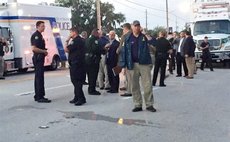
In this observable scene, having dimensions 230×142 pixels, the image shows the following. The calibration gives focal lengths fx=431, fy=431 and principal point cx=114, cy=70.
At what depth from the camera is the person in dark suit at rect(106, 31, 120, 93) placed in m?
12.4

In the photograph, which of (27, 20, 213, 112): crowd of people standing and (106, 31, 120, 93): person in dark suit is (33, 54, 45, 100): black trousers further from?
(106, 31, 120, 93): person in dark suit

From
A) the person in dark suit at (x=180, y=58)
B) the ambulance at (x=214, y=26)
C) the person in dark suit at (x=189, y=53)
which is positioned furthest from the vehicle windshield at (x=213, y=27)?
the person in dark suit at (x=189, y=53)

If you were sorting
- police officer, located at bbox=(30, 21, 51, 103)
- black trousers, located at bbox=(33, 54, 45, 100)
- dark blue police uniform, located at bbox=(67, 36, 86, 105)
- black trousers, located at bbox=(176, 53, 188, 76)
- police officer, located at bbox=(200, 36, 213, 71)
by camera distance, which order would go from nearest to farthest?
1. dark blue police uniform, located at bbox=(67, 36, 86, 105)
2. police officer, located at bbox=(30, 21, 51, 103)
3. black trousers, located at bbox=(33, 54, 45, 100)
4. black trousers, located at bbox=(176, 53, 188, 76)
5. police officer, located at bbox=(200, 36, 213, 71)

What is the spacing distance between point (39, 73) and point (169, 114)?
3661 mm

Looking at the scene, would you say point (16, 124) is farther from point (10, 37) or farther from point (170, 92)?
point (10, 37)

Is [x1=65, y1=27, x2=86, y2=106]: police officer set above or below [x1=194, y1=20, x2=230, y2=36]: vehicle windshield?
below

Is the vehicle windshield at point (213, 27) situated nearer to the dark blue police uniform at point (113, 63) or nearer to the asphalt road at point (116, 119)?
the asphalt road at point (116, 119)

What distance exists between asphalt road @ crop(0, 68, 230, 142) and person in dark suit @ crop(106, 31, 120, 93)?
50 centimetres

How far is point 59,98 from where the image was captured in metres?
11.6

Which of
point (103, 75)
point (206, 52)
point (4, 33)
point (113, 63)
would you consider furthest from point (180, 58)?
point (4, 33)

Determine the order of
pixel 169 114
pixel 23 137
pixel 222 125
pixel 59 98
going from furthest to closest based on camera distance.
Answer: pixel 59 98 < pixel 169 114 < pixel 222 125 < pixel 23 137

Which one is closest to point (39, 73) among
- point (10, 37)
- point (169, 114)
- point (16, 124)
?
point (16, 124)

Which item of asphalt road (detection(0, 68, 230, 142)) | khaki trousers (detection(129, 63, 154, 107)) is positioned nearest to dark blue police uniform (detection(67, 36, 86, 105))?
asphalt road (detection(0, 68, 230, 142))

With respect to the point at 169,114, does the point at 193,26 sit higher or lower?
higher
